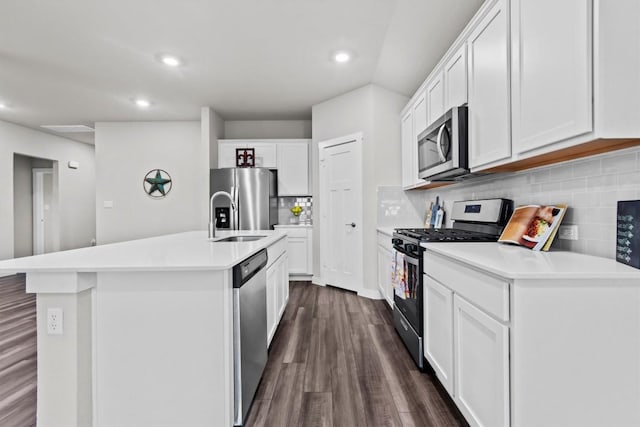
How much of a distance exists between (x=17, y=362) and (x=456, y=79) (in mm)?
3786

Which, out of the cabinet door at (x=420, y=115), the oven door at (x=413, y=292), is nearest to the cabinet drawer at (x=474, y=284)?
the oven door at (x=413, y=292)

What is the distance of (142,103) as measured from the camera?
4797 millimetres

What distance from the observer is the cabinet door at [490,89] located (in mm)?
1714

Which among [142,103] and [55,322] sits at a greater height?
[142,103]

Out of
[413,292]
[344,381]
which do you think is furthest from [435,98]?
[344,381]

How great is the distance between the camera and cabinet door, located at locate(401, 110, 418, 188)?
347cm

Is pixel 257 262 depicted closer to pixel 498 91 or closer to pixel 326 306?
pixel 498 91

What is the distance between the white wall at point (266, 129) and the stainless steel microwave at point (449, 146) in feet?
10.8

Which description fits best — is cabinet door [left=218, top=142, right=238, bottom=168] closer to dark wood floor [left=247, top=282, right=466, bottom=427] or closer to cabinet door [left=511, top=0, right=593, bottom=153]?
dark wood floor [left=247, top=282, right=466, bottom=427]

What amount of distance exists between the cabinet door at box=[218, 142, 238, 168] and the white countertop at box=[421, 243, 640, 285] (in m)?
4.20

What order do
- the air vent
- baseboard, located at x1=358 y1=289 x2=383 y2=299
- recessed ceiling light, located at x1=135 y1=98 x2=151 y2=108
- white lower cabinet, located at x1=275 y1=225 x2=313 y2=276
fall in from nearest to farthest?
baseboard, located at x1=358 y1=289 x2=383 y2=299 → recessed ceiling light, located at x1=135 y1=98 x2=151 y2=108 → white lower cabinet, located at x1=275 y1=225 x2=313 y2=276 → the air vent

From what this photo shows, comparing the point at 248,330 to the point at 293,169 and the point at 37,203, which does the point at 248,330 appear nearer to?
the point at 293,169

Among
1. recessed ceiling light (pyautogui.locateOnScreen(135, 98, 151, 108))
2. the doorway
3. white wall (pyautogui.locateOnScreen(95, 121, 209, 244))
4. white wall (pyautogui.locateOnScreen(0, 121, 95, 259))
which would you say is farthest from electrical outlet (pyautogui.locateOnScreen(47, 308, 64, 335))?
the doorway

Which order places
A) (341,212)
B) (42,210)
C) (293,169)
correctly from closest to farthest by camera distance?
1. (341,212)
2. (293,169)
3. (42,210)
